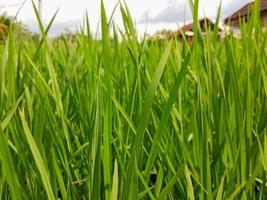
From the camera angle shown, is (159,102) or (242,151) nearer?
(242,151)

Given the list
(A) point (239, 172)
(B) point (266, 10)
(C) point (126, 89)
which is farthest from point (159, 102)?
(B) point (266, 10)

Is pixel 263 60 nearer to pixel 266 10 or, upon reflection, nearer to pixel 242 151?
pixel 242 151

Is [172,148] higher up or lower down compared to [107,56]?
lower down

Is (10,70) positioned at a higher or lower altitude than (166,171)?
higher

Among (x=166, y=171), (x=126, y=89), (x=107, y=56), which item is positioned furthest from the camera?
(x=126, y=89)

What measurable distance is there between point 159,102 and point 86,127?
0.32ft

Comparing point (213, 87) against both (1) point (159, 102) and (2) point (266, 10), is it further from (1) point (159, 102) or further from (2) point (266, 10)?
(2) point (266, 10)

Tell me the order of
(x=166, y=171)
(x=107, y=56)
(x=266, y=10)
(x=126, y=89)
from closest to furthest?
(x=107, y=56) < (x=166, y=171) < (x=126, y=89) < (x=266, y=10)

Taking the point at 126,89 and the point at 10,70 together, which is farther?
the point at 126,89

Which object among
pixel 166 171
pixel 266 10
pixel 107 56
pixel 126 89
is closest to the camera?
pixel 107 56

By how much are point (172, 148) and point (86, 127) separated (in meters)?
0.14

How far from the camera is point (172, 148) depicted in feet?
1.35

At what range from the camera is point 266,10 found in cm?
1600

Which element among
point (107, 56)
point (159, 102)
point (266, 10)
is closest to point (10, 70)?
point (107, 56)
